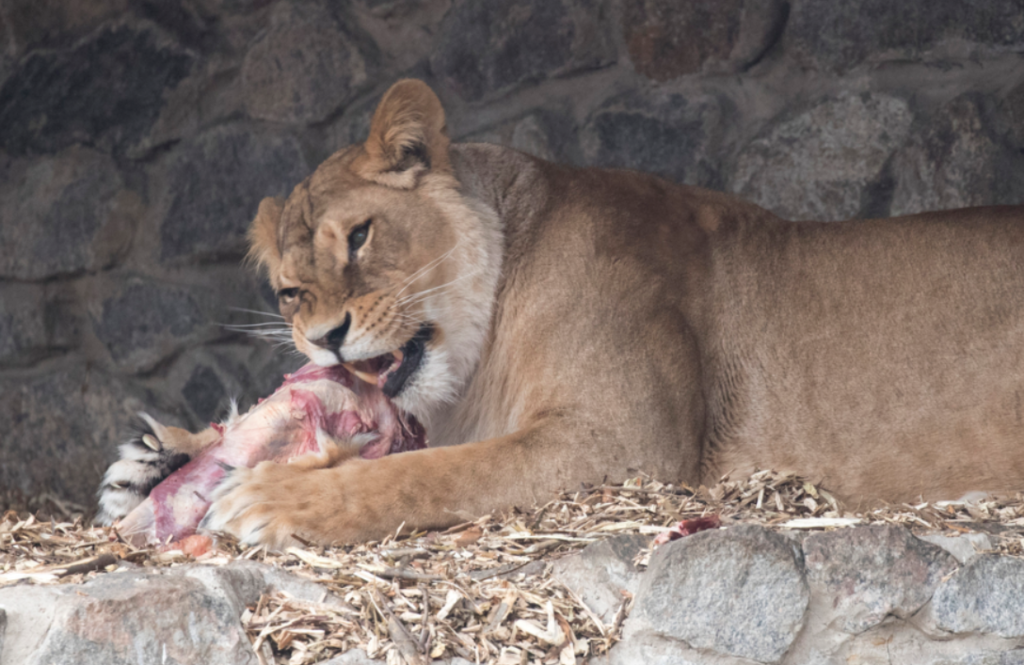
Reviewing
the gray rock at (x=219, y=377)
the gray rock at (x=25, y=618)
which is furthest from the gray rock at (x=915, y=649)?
the gray rock at (x=219, y=377)

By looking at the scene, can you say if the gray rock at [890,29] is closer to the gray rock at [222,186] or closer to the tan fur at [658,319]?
the tan fur at [658,319]

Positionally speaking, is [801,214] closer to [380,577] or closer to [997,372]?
[997,372]

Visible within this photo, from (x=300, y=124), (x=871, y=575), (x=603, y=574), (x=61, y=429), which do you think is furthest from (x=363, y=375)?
(x=61, y=429)

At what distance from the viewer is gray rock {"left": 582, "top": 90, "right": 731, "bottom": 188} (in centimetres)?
344

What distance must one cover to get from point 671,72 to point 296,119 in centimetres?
149

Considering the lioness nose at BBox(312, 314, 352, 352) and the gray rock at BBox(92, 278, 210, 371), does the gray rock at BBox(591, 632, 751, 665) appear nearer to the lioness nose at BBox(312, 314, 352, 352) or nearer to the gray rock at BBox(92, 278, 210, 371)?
the lioness nose at BBox(312, 314, 352, 352)

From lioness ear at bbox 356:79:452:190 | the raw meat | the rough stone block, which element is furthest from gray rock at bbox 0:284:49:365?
lioness ear at bbox 356:79:452:190

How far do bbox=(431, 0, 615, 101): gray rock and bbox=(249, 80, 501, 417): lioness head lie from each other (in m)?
1.28

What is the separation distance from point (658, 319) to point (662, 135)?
1295 mm

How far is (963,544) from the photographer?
1.69 metres

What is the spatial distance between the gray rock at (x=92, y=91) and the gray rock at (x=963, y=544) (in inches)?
138

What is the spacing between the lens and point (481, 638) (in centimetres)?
154

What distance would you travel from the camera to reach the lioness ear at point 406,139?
242cm

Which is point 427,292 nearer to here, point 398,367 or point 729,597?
point 398,367
